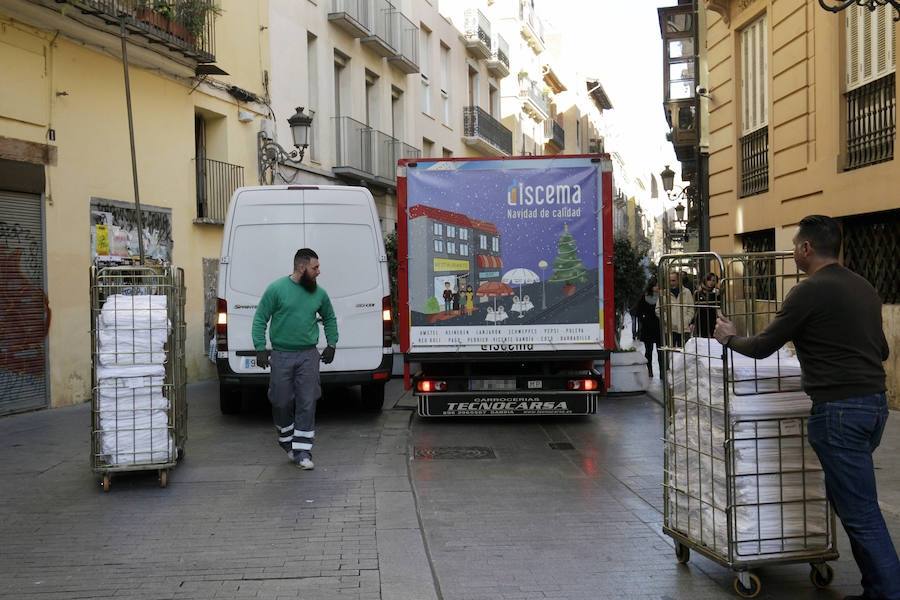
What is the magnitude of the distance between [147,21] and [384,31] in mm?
12455

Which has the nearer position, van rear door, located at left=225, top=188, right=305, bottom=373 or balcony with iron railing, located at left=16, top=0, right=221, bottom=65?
van rear door, located at left=225, top=188, right=305, bottom=373

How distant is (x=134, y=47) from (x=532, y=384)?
782 centimetres

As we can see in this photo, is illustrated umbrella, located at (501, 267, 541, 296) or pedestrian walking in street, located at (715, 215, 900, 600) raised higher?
illustrated umbrella, located at (501, 267, 541, 296)

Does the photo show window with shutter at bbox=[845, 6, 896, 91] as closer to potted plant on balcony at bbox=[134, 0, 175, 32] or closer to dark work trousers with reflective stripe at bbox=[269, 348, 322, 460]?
dark work trousers with reflective stripe at bbox=[269, 348, 322, 460]

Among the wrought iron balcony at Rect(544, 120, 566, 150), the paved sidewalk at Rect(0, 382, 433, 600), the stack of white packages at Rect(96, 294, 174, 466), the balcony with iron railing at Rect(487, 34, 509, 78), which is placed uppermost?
the balcony with iron railing at Rect(487, 34, 509, 78)

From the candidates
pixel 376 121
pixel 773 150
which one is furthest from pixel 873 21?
pixel 376 121

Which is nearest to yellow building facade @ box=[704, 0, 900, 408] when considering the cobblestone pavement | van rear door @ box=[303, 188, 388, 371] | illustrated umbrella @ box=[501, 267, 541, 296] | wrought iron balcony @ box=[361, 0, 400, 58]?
the cobblestone pavement

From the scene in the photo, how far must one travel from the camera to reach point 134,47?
13242mm

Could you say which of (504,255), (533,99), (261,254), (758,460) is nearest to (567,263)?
(504,255)

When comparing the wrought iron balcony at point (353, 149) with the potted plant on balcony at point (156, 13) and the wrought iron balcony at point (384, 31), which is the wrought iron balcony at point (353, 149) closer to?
the wrought iron balcony at point (384, 31)

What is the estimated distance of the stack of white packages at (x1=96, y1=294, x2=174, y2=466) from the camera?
22.2 feet

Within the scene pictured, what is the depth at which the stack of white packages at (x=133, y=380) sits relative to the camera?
676 cm

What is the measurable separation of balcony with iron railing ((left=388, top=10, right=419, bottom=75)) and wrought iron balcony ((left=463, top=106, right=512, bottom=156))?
5.96 meters

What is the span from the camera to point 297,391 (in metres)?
7.89
